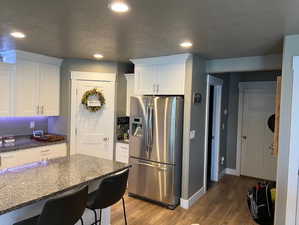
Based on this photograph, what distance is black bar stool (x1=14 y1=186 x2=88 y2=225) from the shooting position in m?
1.47

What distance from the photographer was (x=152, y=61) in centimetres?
375

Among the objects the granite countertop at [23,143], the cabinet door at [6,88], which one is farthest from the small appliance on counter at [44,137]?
the cabinet door at [6,88]

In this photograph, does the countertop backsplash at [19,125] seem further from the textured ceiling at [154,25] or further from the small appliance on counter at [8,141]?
the textured ceiling at [154,25]

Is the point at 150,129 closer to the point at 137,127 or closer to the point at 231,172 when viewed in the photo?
the point at 137,127

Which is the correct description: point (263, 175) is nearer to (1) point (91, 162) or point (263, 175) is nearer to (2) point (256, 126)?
(2) point (256, 126)

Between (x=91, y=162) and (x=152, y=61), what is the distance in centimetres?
198

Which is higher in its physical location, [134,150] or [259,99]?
[259,99]

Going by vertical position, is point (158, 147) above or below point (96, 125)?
below

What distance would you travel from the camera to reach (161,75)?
145 inches

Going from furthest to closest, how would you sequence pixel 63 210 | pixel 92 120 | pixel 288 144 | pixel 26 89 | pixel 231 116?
pixel 231 116 < pixel 92 120 < pixel 26 89 < pixel 288 144 < pixel 63 210

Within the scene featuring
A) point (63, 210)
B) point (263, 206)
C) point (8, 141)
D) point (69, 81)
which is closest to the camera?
point (63, 210)

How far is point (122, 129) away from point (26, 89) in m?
1.87

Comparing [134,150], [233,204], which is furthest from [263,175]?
[134,150]

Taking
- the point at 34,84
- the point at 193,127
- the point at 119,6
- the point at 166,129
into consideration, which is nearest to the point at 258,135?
the point at 193,127
